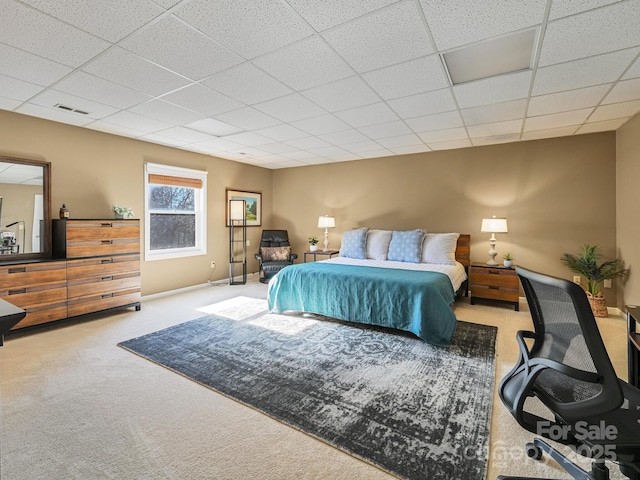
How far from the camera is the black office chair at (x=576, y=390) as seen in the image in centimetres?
116

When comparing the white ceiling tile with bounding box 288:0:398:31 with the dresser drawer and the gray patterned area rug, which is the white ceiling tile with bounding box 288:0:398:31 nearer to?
the gray patterned area rug

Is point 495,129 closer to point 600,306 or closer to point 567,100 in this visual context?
point 567,100

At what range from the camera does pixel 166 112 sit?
3.60 meters

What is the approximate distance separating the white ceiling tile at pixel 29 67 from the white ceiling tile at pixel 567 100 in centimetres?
433

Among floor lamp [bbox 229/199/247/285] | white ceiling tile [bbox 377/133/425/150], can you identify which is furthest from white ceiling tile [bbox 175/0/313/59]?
floor lamp [bbox 229/199/247/285]

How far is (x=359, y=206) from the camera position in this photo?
6367 millimetres

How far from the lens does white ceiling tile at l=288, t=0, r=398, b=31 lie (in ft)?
5.90

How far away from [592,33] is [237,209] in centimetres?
561

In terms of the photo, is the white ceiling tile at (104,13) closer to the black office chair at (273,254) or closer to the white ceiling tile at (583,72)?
the white ceiling tile at (583,72)

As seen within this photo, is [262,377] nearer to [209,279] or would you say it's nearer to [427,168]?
[209,279]

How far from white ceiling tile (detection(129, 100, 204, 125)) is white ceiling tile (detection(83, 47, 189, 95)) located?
13.6 inches

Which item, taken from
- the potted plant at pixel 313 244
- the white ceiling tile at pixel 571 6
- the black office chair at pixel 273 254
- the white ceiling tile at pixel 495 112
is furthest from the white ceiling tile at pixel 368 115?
the black office chair at pixel 273 254

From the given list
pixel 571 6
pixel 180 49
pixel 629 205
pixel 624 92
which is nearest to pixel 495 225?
pixel 629 205

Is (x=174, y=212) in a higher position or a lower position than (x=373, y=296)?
higher
